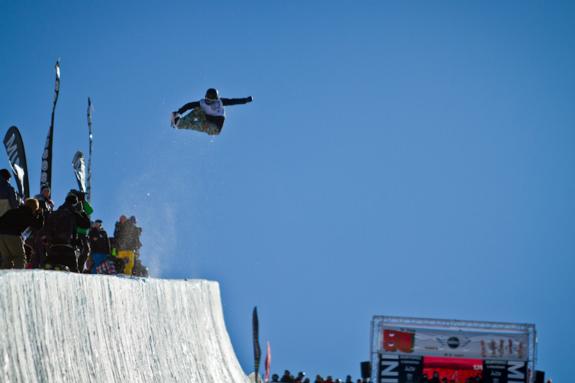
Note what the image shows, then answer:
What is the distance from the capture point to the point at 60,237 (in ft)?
52.1

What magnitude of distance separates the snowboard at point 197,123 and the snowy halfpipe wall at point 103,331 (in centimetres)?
364

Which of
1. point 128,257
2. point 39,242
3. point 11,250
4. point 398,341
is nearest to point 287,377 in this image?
point 398,341

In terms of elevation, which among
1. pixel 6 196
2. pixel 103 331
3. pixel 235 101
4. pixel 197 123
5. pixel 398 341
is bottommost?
pixel 103 331

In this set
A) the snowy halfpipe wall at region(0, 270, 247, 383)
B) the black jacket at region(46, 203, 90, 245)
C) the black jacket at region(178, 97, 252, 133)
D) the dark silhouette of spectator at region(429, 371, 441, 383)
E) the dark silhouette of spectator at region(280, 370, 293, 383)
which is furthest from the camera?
the dark silhouette of spectator at region(280, 370, 293, 383)

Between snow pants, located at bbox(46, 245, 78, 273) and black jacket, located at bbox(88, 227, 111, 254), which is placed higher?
black jacket, located at bbox(88, 227, 111, 254)

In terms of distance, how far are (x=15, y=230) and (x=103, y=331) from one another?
2218 mm

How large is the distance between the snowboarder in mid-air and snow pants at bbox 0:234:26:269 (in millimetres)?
11753

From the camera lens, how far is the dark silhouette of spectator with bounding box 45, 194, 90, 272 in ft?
51.3

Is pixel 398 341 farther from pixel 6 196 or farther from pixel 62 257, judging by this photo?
pixel 6 196

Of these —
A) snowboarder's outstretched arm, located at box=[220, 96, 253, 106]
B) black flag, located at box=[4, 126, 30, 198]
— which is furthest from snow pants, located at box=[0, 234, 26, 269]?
snowboarder's outstretched arm, located at box=[220, 96, 253, 106]

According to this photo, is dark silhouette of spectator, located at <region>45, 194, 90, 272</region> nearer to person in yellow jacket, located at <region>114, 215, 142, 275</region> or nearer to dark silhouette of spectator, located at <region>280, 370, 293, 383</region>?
person in yellow jacket, located at <region>114, 215, 142, 275</region>

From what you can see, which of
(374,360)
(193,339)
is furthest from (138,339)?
(374,360)

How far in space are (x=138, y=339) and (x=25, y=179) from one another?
6.25 metres

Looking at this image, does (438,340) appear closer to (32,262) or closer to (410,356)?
(410,356)
